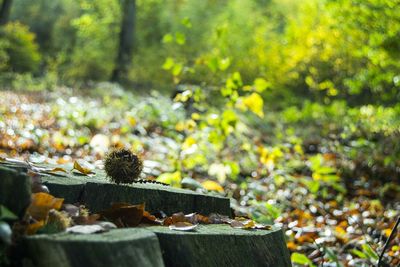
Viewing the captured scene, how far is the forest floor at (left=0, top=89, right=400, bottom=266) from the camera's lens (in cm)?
425

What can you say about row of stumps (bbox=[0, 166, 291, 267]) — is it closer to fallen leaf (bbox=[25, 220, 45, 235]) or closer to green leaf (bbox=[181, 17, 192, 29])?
fallen leaf (bbox=[25, 220, 45, 235])

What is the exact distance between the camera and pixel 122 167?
8.58ft

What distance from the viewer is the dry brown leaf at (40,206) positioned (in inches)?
76.0

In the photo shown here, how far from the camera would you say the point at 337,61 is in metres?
12.9

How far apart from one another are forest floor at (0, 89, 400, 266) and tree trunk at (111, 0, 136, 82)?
37.0ft

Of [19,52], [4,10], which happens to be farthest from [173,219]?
[19,52]

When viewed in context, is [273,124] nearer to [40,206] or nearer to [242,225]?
[242,225]

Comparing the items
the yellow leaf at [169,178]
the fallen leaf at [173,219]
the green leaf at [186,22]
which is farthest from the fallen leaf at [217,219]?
the green leaf at [186,22]

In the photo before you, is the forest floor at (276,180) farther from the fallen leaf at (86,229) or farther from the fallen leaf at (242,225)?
the fallen leaf at (86,229)

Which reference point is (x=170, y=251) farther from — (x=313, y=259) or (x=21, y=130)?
(x=21, y=130)

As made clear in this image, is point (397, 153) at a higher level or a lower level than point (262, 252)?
higher

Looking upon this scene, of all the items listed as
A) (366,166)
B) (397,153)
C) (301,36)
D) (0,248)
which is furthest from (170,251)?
(301,36)

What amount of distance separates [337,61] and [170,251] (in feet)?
37.5

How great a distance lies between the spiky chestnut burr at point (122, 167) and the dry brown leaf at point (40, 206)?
25.9 inches
